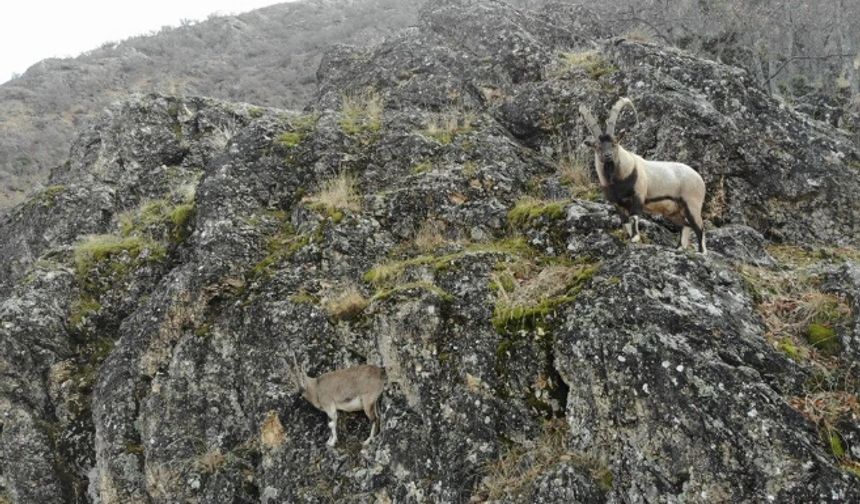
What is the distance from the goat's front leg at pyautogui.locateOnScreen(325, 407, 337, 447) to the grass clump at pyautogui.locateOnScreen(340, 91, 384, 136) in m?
6.44

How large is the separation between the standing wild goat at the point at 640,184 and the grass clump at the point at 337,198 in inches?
175

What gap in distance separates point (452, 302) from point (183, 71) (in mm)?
40719

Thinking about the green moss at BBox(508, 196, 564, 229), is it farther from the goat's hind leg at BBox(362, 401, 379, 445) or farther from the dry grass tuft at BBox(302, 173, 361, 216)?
the goat's hind leg at BBox(362, 401, 379, 445)

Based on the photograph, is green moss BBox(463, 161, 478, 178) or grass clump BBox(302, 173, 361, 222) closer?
grass clump BBox(302, 173, 361, 222)

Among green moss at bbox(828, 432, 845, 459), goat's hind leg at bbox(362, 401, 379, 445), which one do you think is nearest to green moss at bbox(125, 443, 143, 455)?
goat's hind leg at bbox(362, 401, 379, 445)

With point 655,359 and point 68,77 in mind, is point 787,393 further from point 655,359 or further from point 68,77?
point 68,77

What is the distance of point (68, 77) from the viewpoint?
45344 mm

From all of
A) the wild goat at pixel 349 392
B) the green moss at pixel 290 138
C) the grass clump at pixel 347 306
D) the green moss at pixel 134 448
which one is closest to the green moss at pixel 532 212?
the grass clump at pixel 347 306

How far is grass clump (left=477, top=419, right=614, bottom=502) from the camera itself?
6504mm

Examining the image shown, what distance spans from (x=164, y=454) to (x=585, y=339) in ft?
21.5

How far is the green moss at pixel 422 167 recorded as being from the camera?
37.8 feet

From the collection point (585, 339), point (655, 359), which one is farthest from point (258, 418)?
point (655, 359)

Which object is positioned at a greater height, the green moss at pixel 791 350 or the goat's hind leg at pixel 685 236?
the goat's hind leg at pixel 685 236

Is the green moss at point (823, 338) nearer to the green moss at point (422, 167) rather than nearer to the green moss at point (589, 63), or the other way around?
the green moss at point (422, 167)
